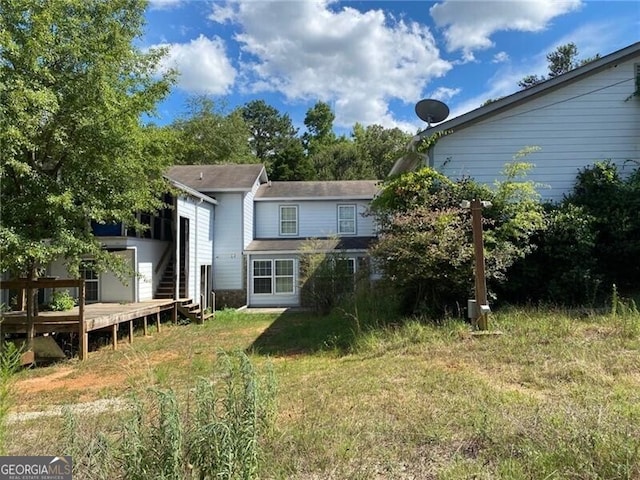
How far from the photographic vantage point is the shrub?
11.6 m

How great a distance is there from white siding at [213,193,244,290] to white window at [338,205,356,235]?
186 inches

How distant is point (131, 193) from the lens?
908cm

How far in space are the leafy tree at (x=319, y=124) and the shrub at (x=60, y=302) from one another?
34.9 metres

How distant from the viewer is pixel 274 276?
18703 millimetres

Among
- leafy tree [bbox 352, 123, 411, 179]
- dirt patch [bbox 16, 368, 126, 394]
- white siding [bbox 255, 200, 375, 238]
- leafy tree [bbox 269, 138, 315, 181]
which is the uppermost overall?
leafy tree [bbox 352, 123, 411, 179]

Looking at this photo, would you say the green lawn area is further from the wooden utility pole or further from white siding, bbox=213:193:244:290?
white siding, bbox=213:193:244:290

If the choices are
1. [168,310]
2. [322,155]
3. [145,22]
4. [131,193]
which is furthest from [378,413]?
[322,155]

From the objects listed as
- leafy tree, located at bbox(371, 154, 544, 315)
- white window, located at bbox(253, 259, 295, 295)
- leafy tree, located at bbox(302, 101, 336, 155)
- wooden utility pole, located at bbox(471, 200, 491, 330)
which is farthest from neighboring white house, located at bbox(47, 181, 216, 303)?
leafy tree, located at bbox(302, 101, 336, 155)

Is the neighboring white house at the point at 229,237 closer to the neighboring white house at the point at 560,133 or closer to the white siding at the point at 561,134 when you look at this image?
the neighboring white house at the point at 560,133

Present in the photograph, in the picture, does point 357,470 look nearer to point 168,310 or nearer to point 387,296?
point 387,296

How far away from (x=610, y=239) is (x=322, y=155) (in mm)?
29085

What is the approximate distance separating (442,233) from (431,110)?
184 inches

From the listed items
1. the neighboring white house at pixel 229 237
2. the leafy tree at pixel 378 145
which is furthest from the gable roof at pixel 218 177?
the leafy tree at pixel 378 145

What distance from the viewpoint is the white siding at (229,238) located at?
18469 mm
